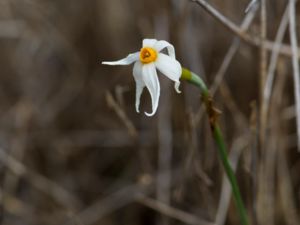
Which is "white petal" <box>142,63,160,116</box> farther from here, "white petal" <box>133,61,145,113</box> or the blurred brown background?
the blurred brown background

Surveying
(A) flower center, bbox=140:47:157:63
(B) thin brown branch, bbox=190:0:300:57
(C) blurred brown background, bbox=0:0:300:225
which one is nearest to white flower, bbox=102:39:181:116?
(A) flower center, bbox=140:47:157:63

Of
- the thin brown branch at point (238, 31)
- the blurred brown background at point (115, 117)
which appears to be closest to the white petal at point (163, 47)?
the thin brown branch at point (238, 31)

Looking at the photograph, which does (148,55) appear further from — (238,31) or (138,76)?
(238,31)

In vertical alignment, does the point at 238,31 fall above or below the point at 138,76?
above

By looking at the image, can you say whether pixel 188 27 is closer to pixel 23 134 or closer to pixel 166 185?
pixel 166 185

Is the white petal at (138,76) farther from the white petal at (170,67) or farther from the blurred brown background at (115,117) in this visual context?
the blurred brown background at (115,117)

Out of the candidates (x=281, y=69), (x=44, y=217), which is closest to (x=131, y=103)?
(x=44, y=217)

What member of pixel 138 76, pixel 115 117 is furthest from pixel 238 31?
pixel 115 117
